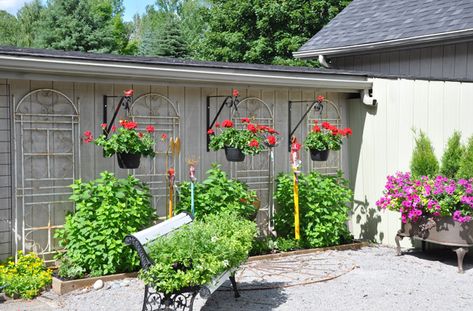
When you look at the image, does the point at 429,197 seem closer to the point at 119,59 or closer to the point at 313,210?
Answer: the point at 313,210

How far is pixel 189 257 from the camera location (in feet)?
16.3

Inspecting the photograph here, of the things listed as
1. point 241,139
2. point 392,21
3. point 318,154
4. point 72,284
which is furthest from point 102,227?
point 392,21

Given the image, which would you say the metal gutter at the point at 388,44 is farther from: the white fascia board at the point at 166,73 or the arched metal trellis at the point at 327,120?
the arched metal trellis at the point at 327,120

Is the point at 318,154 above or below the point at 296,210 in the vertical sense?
above

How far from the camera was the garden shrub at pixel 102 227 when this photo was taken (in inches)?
254

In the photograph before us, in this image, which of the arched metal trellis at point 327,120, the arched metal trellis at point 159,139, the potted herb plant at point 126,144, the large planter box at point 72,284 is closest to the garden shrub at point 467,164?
the arched metal trellis at point 327,120

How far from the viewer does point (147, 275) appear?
16.2ft

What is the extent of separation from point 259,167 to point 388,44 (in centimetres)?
346

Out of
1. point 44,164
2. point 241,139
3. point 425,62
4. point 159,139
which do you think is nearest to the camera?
point 44,164

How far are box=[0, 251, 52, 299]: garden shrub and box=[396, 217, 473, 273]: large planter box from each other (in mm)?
4425

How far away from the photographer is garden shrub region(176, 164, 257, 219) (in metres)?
7.32

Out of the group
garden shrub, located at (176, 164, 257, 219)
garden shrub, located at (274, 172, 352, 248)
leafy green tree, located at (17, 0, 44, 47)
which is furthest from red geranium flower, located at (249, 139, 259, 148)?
leafy green tree, located at (17, 0, 44, 47)

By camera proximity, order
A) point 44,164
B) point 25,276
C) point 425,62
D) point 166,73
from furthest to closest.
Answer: point 425,62 → point 166,73 → point 44,164 → point 25,276

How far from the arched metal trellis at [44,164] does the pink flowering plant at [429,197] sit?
3.92 m
